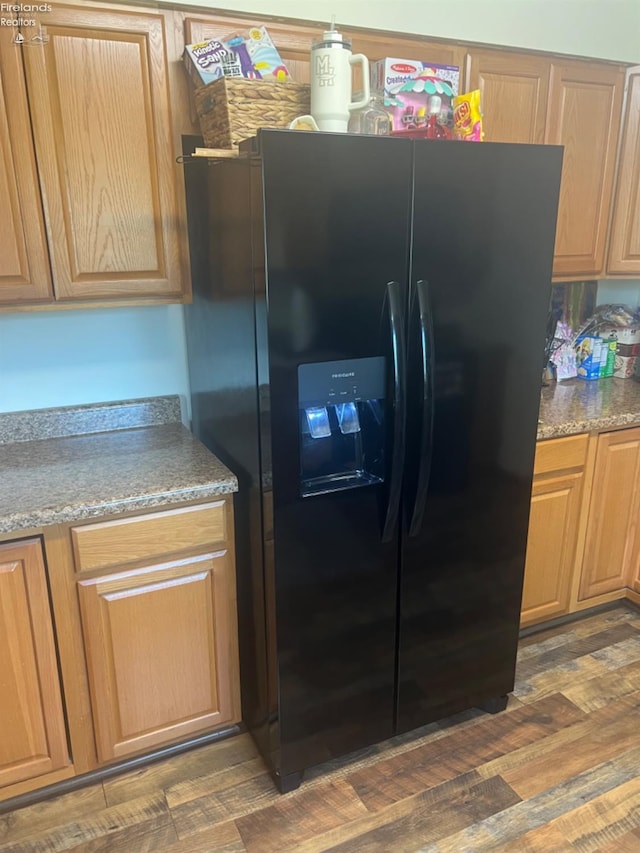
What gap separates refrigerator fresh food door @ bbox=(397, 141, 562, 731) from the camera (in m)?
1.64

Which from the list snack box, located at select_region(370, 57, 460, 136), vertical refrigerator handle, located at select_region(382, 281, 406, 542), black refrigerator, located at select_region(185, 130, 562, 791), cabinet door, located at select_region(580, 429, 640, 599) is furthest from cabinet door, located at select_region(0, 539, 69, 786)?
cabinet door, located at select_region(580, 429, 640, 599)

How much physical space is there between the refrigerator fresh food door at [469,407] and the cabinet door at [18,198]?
0.98m

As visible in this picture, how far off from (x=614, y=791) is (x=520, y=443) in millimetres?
1052

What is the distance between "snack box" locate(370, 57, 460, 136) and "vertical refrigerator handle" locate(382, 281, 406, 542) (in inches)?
23.1

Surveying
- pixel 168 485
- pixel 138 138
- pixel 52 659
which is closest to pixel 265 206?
pixel 138 138

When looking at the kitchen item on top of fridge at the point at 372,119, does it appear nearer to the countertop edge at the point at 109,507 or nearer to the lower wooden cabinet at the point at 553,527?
Result: the countertop edge at the point at 109,507

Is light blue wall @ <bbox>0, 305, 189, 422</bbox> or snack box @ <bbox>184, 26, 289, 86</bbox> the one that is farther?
light blue wall @ <bbox>0, 305, 189, 422</bbox>

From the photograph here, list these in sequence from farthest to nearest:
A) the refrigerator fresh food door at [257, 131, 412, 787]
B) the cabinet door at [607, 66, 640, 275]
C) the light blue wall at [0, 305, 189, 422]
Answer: the cabinet door at [607, 66, 640, 275]
the light blue wall at [0, 305, 189, 422]
the refrigerator fresh food door at [257, 131, 412, 787]

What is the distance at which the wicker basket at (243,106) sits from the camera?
5.28 ft

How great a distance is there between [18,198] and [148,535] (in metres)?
0.93

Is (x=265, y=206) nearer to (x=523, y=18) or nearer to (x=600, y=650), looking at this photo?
(x=523, y=18)

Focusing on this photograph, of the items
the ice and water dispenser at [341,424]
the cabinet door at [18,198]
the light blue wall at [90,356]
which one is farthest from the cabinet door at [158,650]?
the cabinet door at [18,198]

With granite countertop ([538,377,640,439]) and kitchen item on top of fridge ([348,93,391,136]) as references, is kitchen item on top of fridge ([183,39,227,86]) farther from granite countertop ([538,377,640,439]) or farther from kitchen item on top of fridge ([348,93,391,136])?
granite countertop ([538,377,640,439])

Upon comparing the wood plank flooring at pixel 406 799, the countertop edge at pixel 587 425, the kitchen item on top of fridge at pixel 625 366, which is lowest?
the wood plank flooring at pixel 406 799
